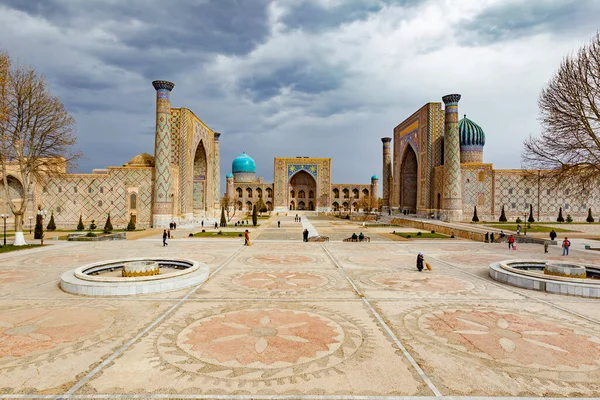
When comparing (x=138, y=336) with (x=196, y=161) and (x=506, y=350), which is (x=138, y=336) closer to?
(x=506, y=350)

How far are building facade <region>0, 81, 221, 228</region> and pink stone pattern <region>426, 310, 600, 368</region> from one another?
25461mm

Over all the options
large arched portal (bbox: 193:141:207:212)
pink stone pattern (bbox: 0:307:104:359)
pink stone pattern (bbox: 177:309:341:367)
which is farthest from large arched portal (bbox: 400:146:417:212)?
pink stone pattern (bbox: 0:307:104:359)

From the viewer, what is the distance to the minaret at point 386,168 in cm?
5031

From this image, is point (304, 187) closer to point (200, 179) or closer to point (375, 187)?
point (375, 187)

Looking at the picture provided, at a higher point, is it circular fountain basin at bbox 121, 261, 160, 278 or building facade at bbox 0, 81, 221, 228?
building facade at bbox 0, 81, 221, 228

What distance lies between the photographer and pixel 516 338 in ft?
17.2

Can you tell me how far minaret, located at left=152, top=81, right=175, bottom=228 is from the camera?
27328 mm

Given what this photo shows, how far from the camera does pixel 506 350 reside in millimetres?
4812

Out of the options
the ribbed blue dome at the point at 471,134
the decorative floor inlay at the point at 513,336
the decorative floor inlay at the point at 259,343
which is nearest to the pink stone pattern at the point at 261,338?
the decorative floor inlay at the point at 259,343

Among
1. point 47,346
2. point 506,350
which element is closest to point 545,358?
point 506,350

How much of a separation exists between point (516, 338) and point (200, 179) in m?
33.9

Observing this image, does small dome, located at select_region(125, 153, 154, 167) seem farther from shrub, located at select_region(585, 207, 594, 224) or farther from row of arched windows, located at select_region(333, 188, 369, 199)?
shrub, located at select_region(585, 207, 594, 224)

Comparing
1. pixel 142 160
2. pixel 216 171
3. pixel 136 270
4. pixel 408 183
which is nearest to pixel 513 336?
pixel 136 270

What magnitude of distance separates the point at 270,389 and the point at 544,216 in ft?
132
